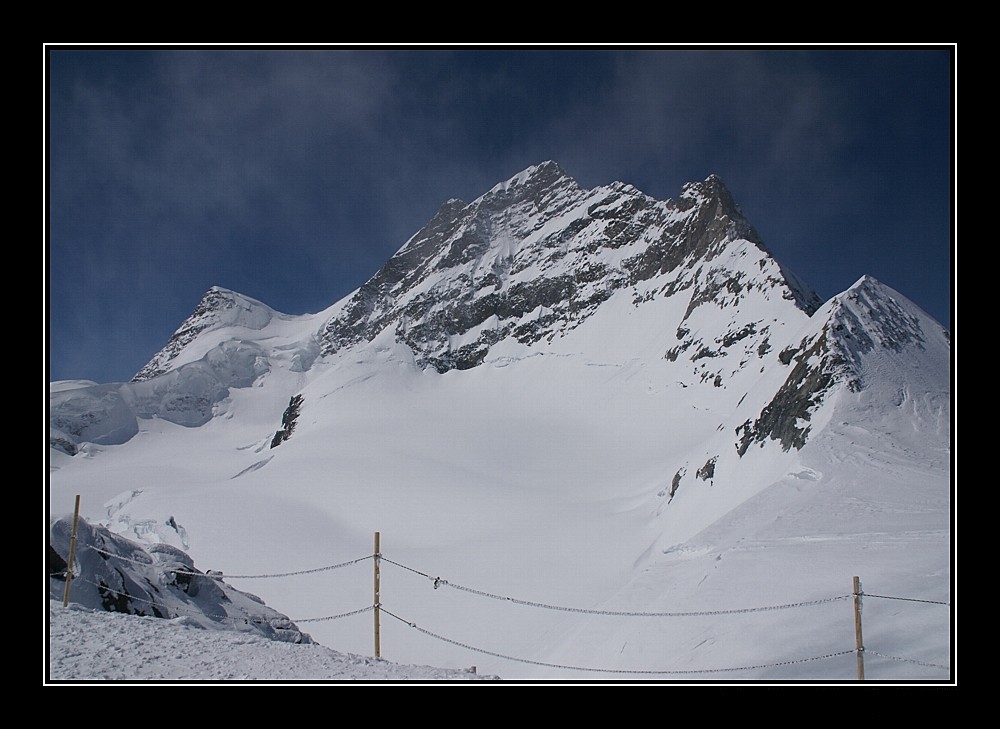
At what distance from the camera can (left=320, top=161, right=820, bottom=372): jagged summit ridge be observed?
72750mm

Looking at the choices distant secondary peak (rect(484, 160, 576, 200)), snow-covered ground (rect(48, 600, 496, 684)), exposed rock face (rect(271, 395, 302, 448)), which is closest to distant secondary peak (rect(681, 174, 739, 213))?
distant secondary peak (rect(484, 160, 576, 200))

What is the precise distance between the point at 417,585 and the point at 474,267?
89998 millimetres

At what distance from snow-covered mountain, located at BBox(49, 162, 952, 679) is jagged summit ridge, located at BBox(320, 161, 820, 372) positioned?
0.60 m

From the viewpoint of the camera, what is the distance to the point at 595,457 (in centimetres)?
4619

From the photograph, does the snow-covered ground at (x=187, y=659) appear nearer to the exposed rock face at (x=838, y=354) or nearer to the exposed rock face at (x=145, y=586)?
the exposed rock face at (x=145, y=586)

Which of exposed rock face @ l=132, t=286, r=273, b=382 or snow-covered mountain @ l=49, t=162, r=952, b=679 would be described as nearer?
snow-covered mountain @ l=49, t=162, r=952, b=679

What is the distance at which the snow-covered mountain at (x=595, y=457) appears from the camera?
1297 cm

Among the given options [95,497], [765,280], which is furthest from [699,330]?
[95,497]

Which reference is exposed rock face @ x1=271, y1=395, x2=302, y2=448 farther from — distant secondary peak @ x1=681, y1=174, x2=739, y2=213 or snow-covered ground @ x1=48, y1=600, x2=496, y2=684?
snow-covered ground @ x1=48, y1=600, x2=496, y2=684

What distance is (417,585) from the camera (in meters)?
25.0

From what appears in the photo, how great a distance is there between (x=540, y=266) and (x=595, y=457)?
61.1 metres

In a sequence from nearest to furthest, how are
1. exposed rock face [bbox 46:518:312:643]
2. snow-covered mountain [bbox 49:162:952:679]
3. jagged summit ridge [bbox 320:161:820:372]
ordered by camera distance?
exposed rock face [bbox 46:518:312:643] → snow-covered mountain [bbox 49:162:952:679] → jagged summit ridge [bbox 320:161:820:372]

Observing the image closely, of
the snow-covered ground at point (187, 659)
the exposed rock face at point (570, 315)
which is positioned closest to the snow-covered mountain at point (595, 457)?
the exposed rock face at point (570, 315)

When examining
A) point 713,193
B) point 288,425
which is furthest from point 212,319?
point 713,193
